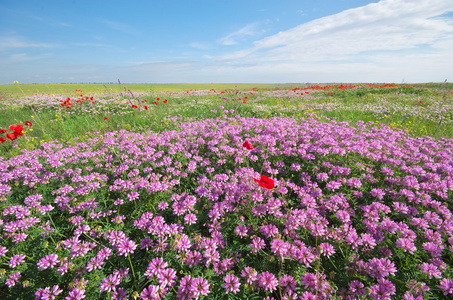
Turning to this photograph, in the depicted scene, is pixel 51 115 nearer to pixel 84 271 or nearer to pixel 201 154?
pixel 201 154

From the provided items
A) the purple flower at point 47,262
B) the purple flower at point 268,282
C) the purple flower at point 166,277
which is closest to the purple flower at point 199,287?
the purple flower at point 166,277

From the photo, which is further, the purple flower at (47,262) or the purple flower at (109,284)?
the purple flower at (47,262)

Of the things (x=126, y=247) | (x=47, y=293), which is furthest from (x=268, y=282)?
(x=47, y=293)

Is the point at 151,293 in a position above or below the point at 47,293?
above

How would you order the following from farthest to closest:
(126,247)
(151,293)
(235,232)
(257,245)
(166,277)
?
1. (235,232)
2. (257,245)
3. (126,247)
4. (166,277)
5. (151,293)

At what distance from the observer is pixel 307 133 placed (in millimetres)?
4918

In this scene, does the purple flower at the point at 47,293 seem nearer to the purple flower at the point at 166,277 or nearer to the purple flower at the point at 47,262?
the purple flower at the point at 47,262

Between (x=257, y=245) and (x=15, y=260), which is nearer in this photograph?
(x=15, y=260)

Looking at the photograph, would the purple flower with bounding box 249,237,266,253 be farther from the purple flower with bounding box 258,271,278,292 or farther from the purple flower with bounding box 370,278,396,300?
the purple flower with bounding box 370,278,396,300

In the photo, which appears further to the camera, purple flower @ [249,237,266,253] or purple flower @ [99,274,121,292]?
purple flower @ [249,237,266,253]

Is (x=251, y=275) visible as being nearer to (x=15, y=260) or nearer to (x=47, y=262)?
(x=47, y=262)

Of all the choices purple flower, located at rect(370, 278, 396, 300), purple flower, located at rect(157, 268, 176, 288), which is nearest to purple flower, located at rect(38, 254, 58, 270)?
purple flower, located at rect(157, 268, 176, 288)

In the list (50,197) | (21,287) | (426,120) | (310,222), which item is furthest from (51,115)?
(426,120)

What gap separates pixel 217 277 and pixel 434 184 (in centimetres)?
371
